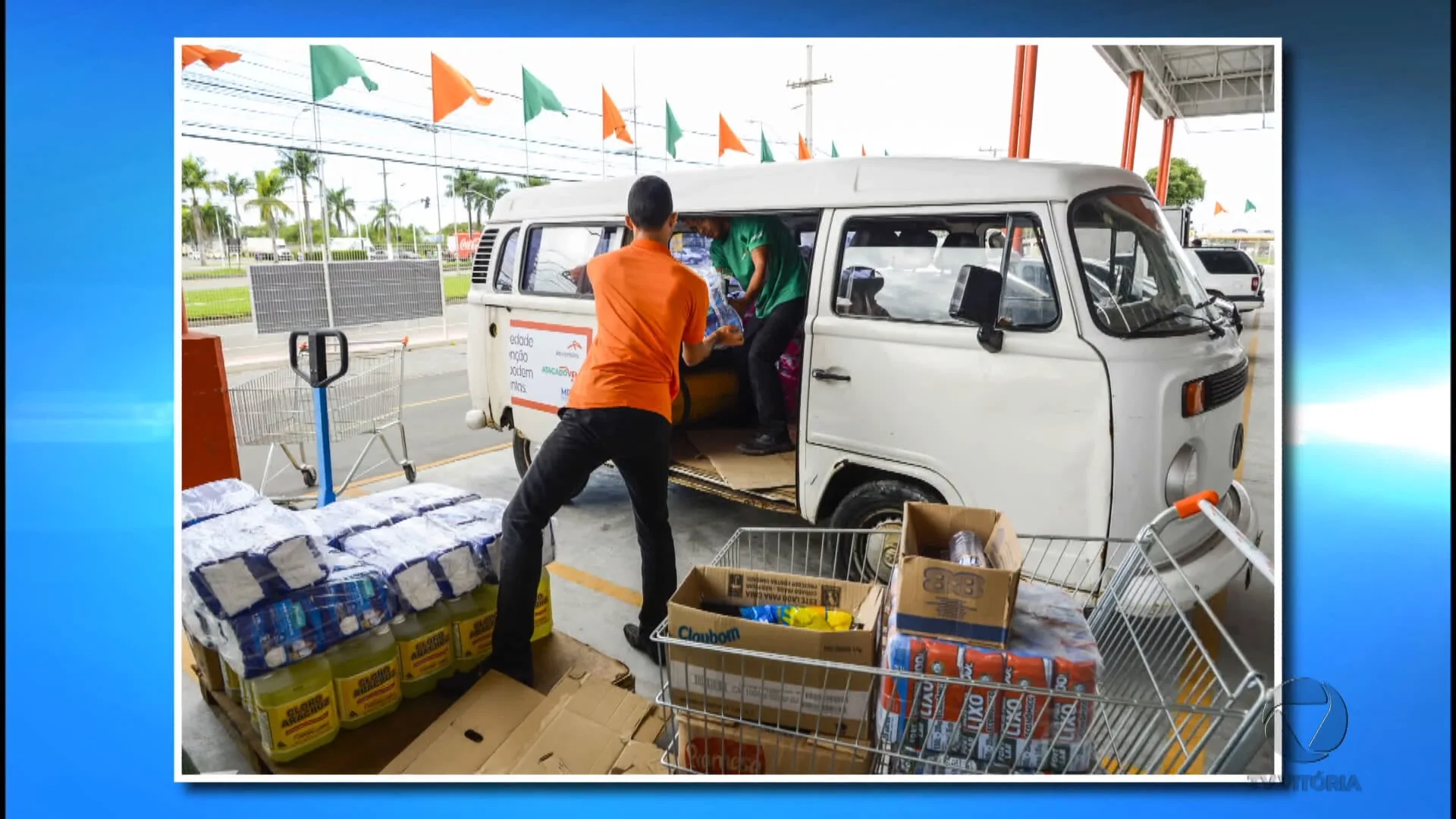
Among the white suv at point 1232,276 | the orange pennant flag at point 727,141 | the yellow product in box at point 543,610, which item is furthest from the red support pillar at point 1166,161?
the yellow product in box at point 543,610

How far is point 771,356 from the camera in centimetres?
364

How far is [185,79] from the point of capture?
8.77 feet

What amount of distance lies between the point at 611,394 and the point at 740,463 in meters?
1.15

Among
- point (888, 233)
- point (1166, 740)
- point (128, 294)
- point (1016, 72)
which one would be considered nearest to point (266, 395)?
point (128, 294)

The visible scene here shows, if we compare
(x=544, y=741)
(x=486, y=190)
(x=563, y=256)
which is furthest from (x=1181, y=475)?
(x=563, y=256)

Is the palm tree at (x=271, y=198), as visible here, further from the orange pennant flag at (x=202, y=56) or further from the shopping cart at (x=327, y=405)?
the shopping cart at (x=327, y=405)

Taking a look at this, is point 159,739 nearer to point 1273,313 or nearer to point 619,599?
point 619,599

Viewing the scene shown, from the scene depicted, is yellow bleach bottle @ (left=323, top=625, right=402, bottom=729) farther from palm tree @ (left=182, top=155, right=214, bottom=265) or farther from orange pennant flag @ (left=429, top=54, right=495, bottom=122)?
orange pennant flag @ (left=429, top=54, right=495, bottom=122)

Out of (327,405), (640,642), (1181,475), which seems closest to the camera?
(1181,475)

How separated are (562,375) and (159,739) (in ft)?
6.70

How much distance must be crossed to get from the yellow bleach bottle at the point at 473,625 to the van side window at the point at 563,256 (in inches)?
63.5

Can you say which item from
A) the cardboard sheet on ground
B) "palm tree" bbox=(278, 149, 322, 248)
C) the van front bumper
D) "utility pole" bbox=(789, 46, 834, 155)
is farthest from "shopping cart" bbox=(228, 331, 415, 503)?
the van front bumper

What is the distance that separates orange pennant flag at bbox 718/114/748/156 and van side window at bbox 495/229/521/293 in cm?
157

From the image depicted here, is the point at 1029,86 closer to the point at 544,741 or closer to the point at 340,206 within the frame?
the point at 340,206
